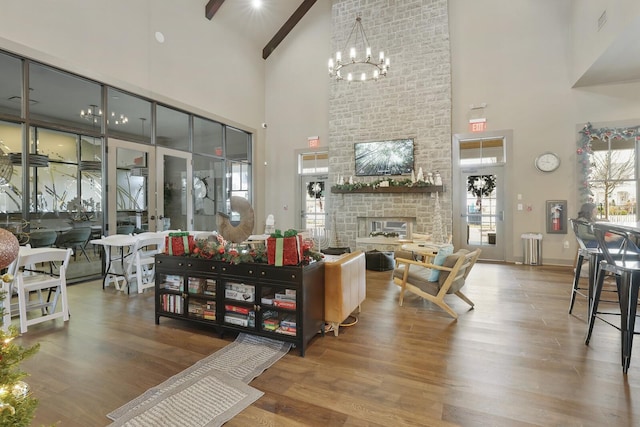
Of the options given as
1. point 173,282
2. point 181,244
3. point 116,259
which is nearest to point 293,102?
point 116,259

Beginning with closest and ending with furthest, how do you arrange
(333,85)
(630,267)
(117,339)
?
(630,267)
(117,339)
(333,85)

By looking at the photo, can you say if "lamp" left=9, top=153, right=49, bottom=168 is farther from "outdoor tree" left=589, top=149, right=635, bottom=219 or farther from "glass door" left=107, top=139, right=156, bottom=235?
"outdoor tree" left=589, top=149, right=635, bottom=219

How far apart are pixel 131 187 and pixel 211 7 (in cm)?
425

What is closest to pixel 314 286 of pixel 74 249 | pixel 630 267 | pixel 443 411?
pixel 443 411

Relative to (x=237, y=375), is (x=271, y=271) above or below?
above

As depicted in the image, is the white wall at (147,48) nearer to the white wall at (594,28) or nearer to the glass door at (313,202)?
the glass door at (313,202)

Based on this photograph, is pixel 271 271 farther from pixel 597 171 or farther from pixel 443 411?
pixel 597 171

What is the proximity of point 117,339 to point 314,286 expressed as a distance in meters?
1.87

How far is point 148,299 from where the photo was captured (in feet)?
13.8

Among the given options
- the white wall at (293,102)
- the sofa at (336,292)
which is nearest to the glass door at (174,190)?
the white wall at (293,102)

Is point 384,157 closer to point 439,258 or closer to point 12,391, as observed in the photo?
point 439,258

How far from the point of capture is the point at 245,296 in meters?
2.88

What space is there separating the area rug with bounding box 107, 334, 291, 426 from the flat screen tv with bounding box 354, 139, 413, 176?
18.4 ft

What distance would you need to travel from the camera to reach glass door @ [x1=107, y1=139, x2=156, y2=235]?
5371 millimetres
